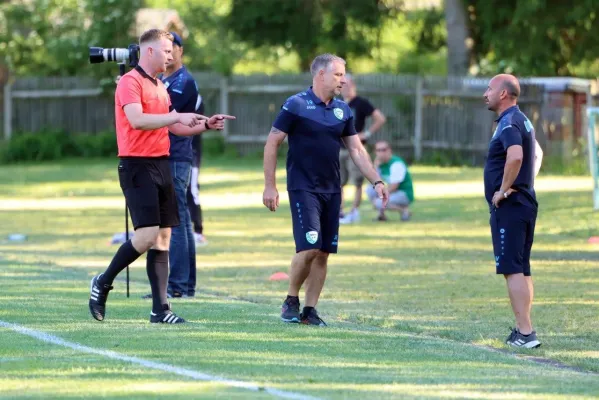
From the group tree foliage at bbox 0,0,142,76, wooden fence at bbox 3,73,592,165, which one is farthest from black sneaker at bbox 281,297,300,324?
tree foliage at bbox 0,0,142,76

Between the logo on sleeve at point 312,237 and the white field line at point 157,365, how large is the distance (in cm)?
201

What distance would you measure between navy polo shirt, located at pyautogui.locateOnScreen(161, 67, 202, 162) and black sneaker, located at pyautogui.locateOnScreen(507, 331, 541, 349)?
3.56 meters

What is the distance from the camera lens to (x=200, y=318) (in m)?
10.6

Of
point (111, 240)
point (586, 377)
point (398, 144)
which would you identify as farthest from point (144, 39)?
point (398, 144)

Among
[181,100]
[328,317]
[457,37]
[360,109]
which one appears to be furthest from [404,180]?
[457,37]

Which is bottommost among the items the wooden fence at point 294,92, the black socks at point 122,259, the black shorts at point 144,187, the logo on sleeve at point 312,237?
the wooden fence at point 294,92

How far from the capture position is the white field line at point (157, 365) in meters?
7.55

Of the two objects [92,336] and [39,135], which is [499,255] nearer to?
[92,336]

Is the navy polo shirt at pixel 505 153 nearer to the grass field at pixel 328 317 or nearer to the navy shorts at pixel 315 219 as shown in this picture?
the grass field at pixel 328 317

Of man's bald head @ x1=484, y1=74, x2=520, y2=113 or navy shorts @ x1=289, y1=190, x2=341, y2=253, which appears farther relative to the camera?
navy shorts @ x1=289, y1=190, x2=341, y2=253

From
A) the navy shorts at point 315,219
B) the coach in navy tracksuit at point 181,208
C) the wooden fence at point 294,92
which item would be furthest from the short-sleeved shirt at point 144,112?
the wooden fence at point 294,92

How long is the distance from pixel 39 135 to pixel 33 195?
39.6ft

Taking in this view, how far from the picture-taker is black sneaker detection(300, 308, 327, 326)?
10.5m

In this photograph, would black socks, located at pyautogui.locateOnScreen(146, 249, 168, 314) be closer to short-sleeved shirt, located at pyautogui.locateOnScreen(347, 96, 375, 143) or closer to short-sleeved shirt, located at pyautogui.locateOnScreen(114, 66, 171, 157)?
short-sleeved shirt, located at pyautogui.locateOnScreen(114, 66, 171, 157)
